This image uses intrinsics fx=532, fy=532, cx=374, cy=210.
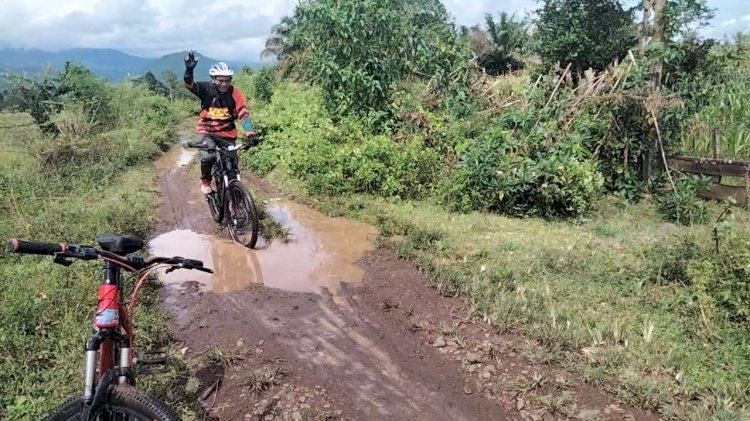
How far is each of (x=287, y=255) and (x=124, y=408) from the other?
3.97 meters

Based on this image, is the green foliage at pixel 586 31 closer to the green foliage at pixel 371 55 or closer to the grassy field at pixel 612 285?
the green foliage at pixel 371 55

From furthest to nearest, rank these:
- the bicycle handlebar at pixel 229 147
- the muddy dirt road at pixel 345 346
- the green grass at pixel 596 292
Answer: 1. the bicycle handlebar at pixel 229 147
2. the green grass at pixel 596 292
3. the muddy dirt road at pixel 345 346

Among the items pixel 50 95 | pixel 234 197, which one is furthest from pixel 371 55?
pixel 50 95

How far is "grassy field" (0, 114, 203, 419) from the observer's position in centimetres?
367

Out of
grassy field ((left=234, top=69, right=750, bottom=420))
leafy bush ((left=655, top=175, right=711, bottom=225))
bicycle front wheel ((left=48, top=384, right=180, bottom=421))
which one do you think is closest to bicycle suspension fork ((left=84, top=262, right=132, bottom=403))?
bicycle front wheel ((left=48, top=384, right=180, bottom=421))

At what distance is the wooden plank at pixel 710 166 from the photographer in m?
7.58

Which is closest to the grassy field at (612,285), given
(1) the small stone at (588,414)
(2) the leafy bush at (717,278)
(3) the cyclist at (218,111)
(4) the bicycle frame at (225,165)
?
(2) the leafy bush at (717,278)

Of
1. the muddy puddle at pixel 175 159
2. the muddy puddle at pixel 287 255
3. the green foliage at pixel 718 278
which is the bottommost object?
the muddy puddle at pixel 287 255

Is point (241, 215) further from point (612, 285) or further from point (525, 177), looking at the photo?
point (612, 285)

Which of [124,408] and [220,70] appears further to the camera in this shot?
[220,70]

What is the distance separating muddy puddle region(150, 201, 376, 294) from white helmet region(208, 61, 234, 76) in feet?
6.90

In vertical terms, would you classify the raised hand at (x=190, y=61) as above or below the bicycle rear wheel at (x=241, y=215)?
above

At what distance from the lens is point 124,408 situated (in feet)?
7.93

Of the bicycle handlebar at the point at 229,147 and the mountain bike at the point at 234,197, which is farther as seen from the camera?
the bicycle handlebar at the point at 229,147
